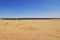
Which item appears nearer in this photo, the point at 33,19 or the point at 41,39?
the point at 41,39

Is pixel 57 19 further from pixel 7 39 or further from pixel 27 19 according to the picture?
pixel 7 39

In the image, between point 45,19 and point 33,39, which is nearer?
point 33,39

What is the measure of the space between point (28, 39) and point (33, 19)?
3106mm

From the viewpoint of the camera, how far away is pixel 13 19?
468cm

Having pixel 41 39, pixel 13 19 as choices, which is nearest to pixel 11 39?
pixel 41 39

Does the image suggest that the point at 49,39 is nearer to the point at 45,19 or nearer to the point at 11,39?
the point at 11,39

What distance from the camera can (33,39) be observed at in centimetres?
186

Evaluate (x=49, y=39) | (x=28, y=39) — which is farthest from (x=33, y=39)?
(x=49, y=39)

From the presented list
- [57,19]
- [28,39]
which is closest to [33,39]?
[28,39]

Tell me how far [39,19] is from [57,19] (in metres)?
0.83

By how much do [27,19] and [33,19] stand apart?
0.33 meters

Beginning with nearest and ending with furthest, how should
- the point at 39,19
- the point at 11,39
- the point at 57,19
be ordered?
the point at 11,39 < the point at 57,19 < the point at 39,19

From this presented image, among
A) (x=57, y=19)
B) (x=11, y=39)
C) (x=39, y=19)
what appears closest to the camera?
(x=11, y=39)

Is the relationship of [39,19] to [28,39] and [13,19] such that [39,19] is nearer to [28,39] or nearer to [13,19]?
[13,19]
